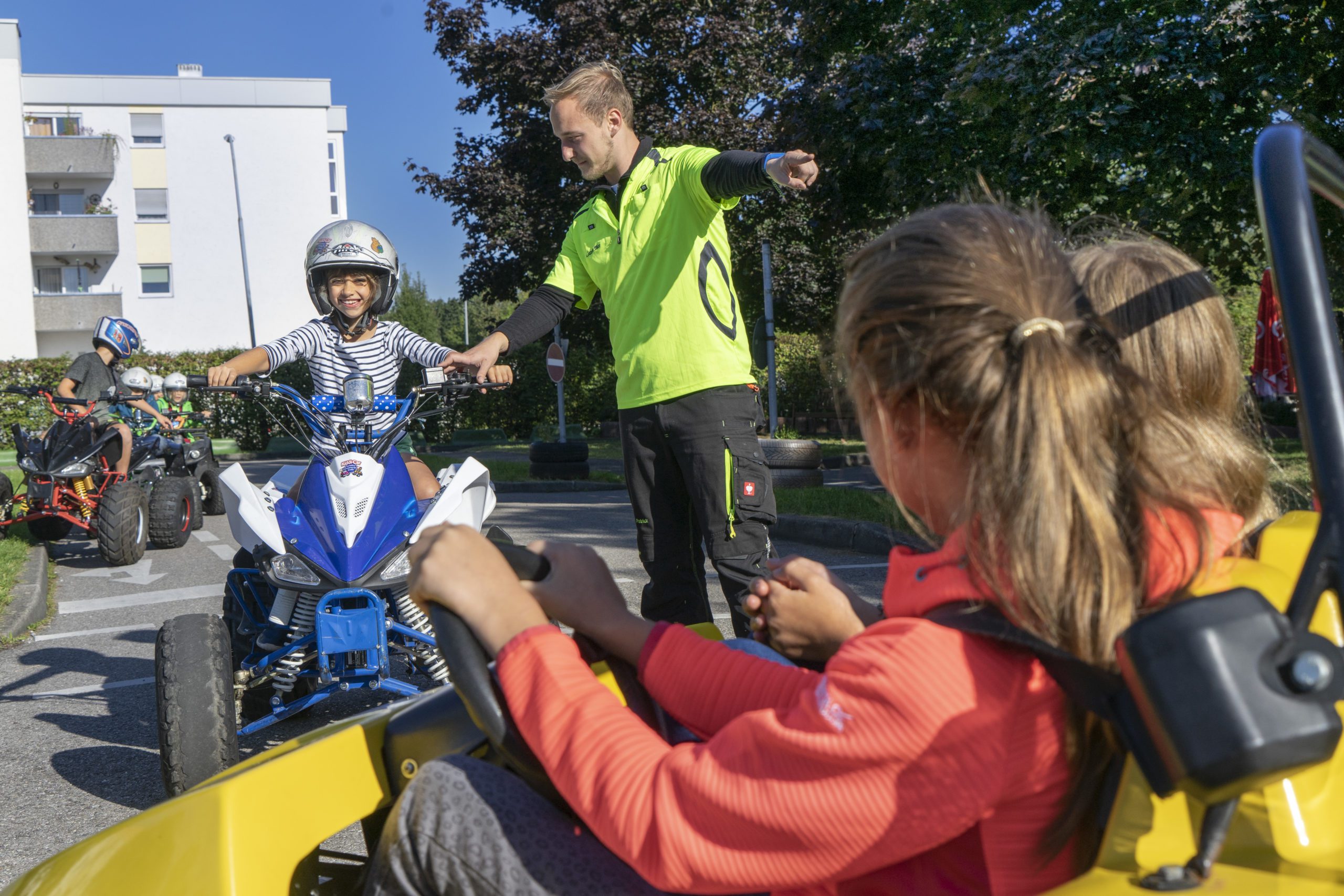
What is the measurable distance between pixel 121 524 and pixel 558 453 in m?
6.77

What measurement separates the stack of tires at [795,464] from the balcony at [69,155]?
40206 millimetres

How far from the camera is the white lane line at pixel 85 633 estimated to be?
228 inches

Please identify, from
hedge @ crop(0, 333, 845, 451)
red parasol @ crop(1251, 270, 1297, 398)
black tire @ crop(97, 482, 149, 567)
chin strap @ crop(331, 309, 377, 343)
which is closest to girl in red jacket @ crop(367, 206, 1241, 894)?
chin strap @ crop(331, 309, 377, 343)

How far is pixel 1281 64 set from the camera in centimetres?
833

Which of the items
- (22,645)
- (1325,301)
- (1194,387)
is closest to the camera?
(1325,301)

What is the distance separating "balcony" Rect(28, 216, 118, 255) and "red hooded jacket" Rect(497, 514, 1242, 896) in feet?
151

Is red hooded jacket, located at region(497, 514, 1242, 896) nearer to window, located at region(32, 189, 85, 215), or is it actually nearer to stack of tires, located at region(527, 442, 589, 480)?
stack of tires, located at region(527, 442, 589, 480)

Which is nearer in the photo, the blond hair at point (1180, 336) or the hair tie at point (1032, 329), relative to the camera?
the hair tie at point (1032, 329)

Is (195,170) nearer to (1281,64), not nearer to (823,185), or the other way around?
(823,185)

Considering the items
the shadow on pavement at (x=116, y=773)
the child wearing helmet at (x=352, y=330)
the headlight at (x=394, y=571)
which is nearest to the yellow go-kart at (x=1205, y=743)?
the headlight at (x=394, y=571)

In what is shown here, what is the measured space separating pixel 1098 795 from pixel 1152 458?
1.08 feet

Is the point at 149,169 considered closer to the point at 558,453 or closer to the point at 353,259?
the point at 558,453

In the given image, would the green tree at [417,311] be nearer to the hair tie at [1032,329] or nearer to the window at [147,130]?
the window at [147,130]

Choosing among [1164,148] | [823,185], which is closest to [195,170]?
[823,185]
